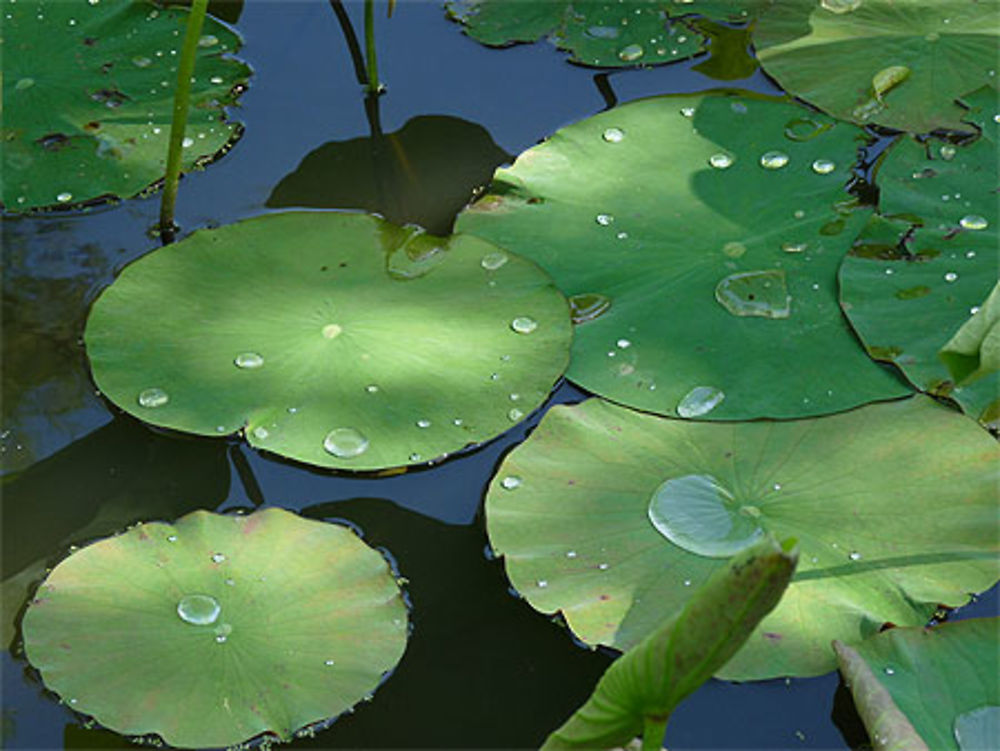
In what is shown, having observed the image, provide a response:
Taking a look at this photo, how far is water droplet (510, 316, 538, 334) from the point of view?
5.60ft

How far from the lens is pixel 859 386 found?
161 centimetres

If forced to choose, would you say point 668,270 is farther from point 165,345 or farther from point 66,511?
point 66,511

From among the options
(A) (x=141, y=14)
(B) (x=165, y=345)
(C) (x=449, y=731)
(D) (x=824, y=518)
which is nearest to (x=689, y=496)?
(D) (x=824, y=518)

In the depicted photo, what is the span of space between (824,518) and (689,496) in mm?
158

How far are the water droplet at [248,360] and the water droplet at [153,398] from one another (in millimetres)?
103

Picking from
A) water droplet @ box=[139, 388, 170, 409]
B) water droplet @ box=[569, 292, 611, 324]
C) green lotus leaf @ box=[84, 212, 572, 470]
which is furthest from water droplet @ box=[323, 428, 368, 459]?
water droplet @ box=[569, 292, 611, 324]

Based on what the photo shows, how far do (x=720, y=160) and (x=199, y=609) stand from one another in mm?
1103

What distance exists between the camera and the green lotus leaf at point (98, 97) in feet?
6.65

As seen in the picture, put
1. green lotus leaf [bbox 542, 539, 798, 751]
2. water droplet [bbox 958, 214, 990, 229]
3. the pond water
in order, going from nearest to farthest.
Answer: green lotus leaf [bbox 542, 539, 798, 751] → the pond water → water droplet [bbox 958, 214, 990, 229]

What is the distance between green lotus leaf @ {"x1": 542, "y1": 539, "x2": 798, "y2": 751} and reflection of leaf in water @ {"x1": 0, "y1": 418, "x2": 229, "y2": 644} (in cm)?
73

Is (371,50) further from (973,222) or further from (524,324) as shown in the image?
(973,222)

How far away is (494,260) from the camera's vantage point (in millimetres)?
1815

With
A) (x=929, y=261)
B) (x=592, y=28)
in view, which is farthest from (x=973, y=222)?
(x=592, y=28)

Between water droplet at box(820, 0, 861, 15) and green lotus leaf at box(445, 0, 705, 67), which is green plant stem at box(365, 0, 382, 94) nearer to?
green lotus leaf at box(445, 0, 705, 67)
